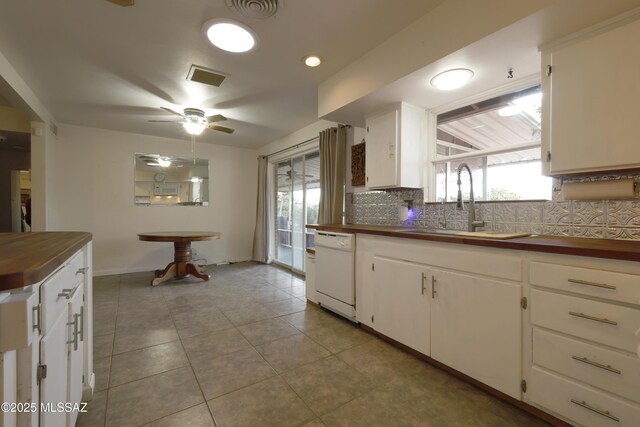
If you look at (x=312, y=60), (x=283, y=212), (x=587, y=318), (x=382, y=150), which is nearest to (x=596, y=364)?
(x=587, y=318)

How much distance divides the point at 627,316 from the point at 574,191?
866 millimetres

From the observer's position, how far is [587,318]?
1271 mm

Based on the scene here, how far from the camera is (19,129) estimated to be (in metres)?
3.66

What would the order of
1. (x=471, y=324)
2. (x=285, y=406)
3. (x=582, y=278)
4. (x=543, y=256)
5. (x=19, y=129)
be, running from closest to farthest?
(x=582, y=278) < (x=543, y=256) < (x=285, y=406) < (x=471, y=324) < (x=19, y=129)

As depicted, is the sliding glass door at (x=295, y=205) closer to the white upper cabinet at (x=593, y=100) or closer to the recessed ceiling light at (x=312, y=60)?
the recessed ceiling light at (x=312, y=60)

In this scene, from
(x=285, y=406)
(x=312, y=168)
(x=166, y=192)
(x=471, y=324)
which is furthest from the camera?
(x=166, y=192)

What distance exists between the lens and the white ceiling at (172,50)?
1.88 m

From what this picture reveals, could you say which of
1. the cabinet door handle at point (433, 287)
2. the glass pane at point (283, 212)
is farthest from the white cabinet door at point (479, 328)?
the glass pane at point (283, 212)

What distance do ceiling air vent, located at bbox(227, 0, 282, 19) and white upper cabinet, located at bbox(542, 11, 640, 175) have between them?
1.71 metres

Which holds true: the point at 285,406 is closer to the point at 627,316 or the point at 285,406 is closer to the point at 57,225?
the point at 627,316

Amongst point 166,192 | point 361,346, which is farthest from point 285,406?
point 166,192

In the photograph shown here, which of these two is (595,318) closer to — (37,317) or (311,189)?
(37,317)

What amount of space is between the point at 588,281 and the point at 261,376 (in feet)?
6.15

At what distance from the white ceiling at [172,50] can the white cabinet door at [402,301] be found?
1.81 metres
